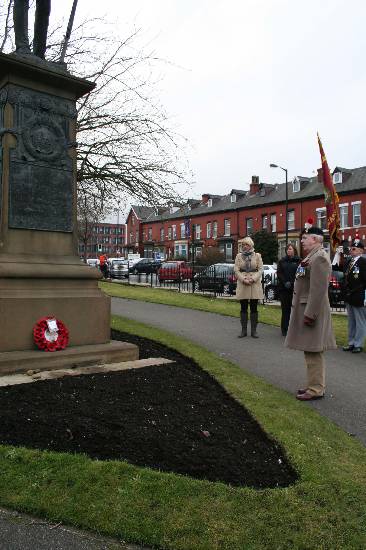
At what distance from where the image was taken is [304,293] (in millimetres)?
5789

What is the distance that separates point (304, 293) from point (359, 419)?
1435 mm

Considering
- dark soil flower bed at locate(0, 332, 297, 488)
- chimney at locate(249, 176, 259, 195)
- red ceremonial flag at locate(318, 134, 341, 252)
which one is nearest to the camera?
dark soil flower bed at locate(0, 332, 297, 488)

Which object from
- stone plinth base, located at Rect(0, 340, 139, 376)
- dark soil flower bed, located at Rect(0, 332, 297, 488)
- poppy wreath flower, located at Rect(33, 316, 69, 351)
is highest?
poppy wreath flower, located at Rect(33, 316, 69, 351)

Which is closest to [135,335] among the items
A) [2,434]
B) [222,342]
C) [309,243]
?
[222,342]

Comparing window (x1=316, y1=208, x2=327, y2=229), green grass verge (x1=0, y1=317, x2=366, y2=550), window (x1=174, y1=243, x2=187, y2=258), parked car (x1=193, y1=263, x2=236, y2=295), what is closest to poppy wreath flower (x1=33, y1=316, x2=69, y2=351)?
green grass verge (x1=0, y1=317, x2=366, y2=550)

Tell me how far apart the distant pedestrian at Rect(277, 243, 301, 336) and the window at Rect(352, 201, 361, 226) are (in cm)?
3984

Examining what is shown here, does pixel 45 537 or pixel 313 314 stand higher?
pixel 313 314

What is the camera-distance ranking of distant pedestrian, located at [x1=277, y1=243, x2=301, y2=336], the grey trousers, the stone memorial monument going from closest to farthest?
the stone memorial monument < the grey trousers < distant pedestrian, located at [x1=277, y1=243, x2=301, y2=336]

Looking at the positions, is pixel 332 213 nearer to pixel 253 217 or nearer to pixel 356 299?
pixel 356 299

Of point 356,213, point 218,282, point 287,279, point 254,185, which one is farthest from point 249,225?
point 287,279

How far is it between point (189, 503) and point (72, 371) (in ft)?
9.23

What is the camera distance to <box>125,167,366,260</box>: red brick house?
48750mm

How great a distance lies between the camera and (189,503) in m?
3.12

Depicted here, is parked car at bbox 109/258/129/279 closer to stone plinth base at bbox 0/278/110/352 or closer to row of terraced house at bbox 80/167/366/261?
row of terraced house at bbox 80/167/366/261
